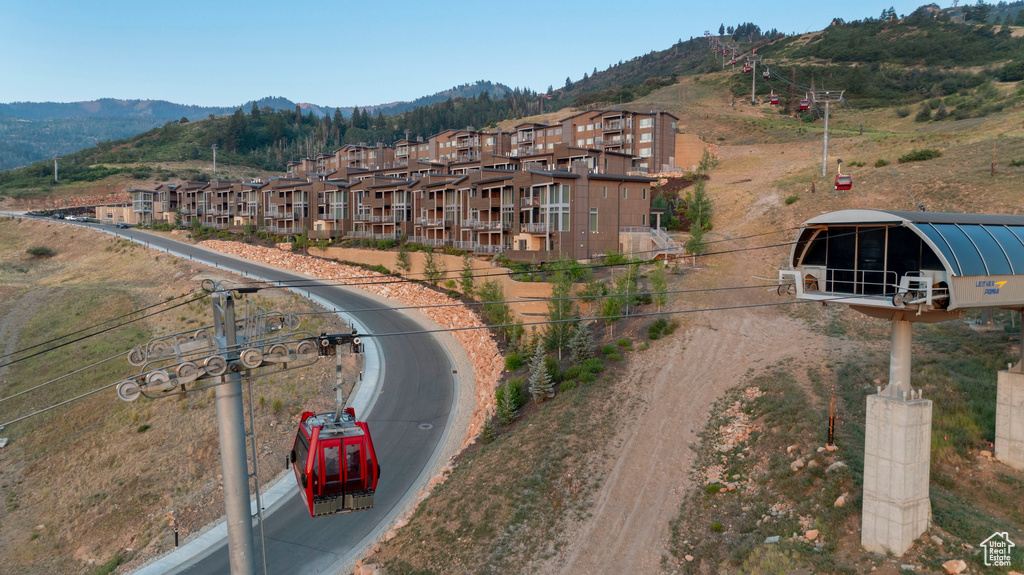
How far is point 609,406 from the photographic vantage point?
24969 millimetres

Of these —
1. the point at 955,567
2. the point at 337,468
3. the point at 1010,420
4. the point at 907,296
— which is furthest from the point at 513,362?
the point at 955,567

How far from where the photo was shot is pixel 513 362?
34.2 metres

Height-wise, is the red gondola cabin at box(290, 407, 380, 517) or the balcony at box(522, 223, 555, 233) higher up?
the balcony at box(522, 223, 555, 233)

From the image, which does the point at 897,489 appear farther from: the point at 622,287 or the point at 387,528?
the point at 622,287

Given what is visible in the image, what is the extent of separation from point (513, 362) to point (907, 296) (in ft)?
73.3

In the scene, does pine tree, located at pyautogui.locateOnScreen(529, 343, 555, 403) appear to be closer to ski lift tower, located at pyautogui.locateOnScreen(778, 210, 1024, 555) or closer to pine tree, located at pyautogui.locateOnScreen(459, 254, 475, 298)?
ski lift tower, located at pyautogui.locateOnScreen(778, 210, 1024, 555)

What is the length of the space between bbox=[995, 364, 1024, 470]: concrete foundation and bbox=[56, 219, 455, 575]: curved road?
1878 cm

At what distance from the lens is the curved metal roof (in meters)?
13.9

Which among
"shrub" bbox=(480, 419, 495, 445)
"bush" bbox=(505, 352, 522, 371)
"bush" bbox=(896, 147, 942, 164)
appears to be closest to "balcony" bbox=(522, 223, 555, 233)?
"bush" bbox=(505, 352, 522, 371)

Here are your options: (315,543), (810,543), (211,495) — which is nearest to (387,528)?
(315,543)

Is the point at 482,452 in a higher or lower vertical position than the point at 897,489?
lower

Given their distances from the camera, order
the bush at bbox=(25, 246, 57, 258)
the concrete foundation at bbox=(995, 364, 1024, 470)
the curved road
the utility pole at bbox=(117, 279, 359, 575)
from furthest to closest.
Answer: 1. the bush at bbox=(25, 246, 57, 258)
2. the curved road
3. the concrete foundation at bbox=(995, 364, 1024, 470)
4. the utility pole at bbox=(117, 279, 359, 575)

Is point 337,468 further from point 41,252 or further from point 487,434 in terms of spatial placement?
point 41,252

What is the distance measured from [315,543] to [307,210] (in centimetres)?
6489
